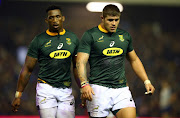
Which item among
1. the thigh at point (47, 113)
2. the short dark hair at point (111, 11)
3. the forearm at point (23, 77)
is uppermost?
the short dark hair at point (111, 11)

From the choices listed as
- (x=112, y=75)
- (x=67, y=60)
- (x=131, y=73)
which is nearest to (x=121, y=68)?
(x=112, y=75)

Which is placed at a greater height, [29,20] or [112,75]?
[29,20]

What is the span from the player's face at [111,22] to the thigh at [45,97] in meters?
1.15

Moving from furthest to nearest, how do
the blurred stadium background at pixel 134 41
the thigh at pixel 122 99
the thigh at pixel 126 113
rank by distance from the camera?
the blurred stadium background at pixel 134 41 → the thigh at pixel 122 99 → the thigh at pixel 126 113

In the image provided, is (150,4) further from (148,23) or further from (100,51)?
(100,51)

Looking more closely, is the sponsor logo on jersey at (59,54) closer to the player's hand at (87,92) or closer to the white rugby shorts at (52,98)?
the white rugby shorts at (52,98)

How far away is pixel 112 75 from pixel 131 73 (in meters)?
6.10

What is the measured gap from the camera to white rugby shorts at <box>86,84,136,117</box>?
17.5 feet

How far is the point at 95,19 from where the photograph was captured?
11383 millimetres

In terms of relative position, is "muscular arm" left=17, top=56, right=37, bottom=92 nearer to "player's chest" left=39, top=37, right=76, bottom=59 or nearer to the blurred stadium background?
"player's chest" left=39, top=37, right=76, bottom=59

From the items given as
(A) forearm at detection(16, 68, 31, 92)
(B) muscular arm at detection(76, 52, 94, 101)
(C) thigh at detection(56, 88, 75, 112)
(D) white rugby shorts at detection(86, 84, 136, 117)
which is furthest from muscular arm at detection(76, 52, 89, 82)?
(A) forearm at detection(16, 68, 31, 92)

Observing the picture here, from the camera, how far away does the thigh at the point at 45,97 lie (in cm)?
554

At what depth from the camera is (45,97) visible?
18.3 feet

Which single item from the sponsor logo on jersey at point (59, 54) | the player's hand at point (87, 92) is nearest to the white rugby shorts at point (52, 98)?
the sponsor logo on jersey at point (59, 54)
